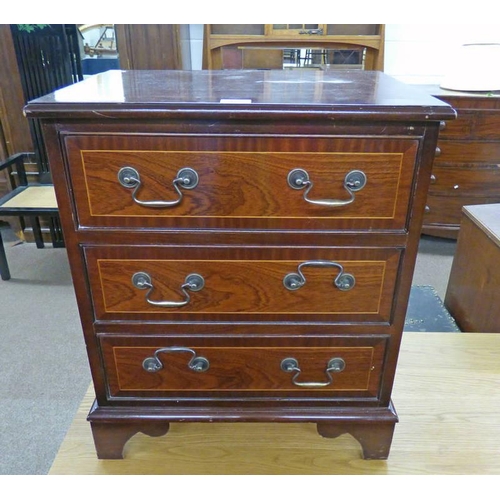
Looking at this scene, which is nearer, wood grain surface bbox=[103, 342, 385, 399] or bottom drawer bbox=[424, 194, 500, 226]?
wood grain surface bbox=[103, 342, 385, 399]

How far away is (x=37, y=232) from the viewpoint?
8.02 ft

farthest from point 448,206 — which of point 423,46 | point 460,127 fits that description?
point 423,46

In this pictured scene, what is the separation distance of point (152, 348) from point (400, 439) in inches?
22.9

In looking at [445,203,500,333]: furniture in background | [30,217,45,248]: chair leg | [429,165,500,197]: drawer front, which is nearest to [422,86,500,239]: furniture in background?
[429,165,500,197]: drawer front

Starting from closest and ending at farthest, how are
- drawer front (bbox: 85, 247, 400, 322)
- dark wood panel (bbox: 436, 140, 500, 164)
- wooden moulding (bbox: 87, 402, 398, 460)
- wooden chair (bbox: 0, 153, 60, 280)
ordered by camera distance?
1. drawer front (bbox: 85, 247, 400, 322)
2. wooden moulding (bbox: 87, 402, 398, 460)
3. wooden chair (bbox: 0, 153, 60, 280)
4. dark wood panel (bbox: 436, 140, 500, 164)

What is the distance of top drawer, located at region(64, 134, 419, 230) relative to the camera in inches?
25.5

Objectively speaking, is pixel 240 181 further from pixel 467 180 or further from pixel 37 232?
pixel 37 232

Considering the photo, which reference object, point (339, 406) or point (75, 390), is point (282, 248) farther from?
point (75, 390)

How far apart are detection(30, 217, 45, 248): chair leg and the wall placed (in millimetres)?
1214

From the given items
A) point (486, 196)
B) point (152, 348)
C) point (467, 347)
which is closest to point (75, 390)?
point (152, 348)

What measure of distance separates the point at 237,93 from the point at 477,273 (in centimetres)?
104

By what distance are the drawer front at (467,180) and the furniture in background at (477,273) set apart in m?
0.73

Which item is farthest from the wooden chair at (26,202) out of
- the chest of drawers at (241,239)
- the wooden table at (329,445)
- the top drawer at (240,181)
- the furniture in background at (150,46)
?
the top drawer at (240,181)

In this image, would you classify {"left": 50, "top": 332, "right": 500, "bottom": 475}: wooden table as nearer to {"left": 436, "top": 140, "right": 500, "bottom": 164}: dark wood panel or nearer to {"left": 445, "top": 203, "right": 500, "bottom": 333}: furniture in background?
{"left": 445, "top": 203, "right": 500, "bottom": 333}: furniture in background
